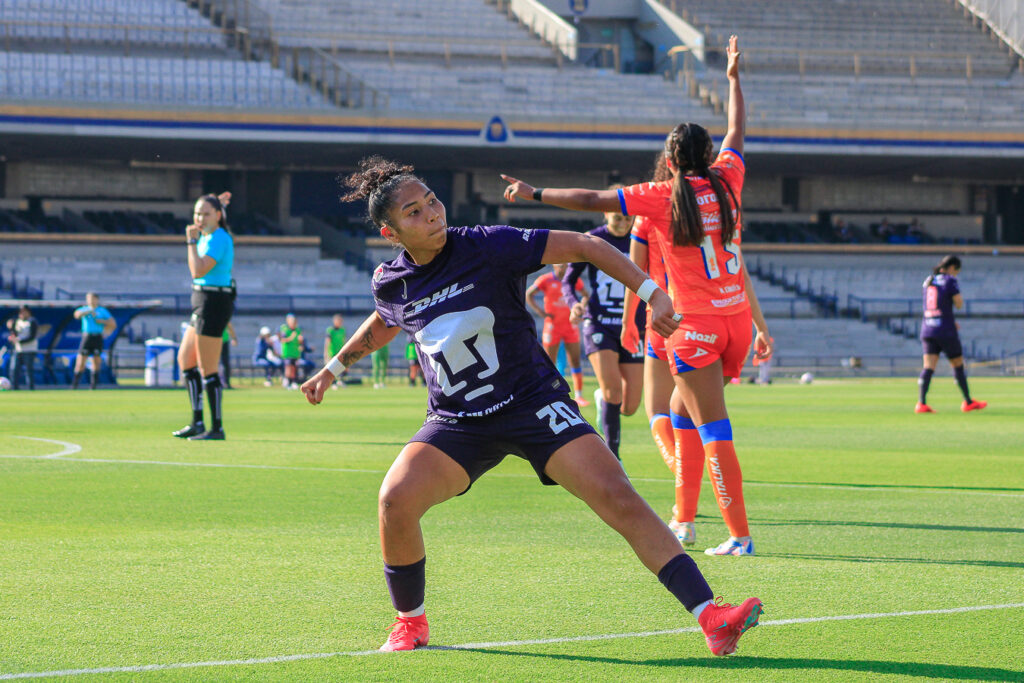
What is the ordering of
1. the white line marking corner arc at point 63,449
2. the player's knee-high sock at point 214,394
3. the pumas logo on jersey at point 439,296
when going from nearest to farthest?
the pumas logo on jersey at point 439,296 < the white line marking corner arc at point 63,449 < the player's knee-high sock at point 214,394

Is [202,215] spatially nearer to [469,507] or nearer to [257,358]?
[469,507]

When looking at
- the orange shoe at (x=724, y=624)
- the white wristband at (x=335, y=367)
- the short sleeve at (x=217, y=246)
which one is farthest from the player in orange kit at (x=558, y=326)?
the orange shoe at (x=724, y=624)

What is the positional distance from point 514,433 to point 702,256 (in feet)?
7.32

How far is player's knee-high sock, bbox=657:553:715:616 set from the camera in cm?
411

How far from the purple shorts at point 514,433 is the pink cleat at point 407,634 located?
1.73ft

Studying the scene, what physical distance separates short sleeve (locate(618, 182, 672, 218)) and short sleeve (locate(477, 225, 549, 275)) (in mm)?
1668

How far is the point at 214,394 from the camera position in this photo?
12.4 meters

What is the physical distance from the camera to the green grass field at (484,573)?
4.20m

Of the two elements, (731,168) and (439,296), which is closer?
(439,296)

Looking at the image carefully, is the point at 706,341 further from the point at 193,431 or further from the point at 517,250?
the point at 193,431

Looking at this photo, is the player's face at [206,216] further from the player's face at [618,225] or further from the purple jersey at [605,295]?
the player's face at [618,225]

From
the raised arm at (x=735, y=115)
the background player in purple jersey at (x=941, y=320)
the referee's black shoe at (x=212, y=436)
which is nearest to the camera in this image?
the raised arm at (x=735, y=115)

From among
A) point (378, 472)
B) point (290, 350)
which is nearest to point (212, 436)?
point (378, 472)

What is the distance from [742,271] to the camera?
651 centimetres
